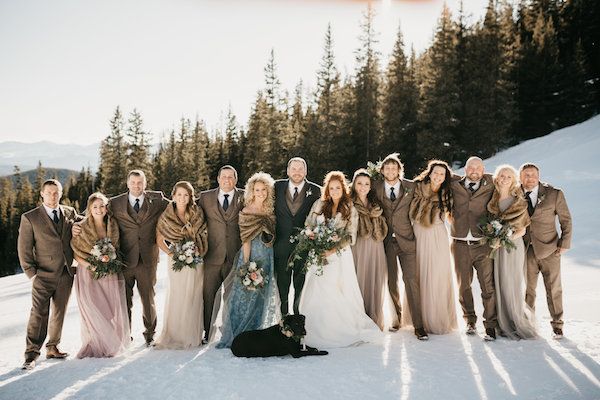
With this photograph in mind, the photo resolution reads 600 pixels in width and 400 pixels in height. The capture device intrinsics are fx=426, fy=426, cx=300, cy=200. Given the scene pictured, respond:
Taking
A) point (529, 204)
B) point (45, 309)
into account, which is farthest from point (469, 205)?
point (45, 309)

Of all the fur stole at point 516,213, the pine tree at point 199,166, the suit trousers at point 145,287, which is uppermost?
the pine tree at point 199,166

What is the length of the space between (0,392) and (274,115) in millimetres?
33379

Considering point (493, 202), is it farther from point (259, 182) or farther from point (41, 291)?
point (41, 291)

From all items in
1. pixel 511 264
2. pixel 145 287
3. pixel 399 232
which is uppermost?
pixel 399 232

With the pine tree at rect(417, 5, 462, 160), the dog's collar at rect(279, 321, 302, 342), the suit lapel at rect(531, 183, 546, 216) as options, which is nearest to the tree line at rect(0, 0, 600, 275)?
the pine tree at rect(417, 5, 462, 160)

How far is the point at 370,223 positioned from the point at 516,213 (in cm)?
204

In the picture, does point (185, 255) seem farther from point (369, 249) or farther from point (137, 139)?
point (137, 139)

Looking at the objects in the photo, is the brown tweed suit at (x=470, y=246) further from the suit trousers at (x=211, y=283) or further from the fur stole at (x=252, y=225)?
the suit trousers at (x=211, y=283)

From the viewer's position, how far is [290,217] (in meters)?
6.27

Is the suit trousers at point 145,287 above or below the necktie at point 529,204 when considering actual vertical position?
below

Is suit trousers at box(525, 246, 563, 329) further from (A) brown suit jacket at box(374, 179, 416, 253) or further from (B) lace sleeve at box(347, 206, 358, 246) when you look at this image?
(B) lace sleeve at box(347, 206, 358, 246)

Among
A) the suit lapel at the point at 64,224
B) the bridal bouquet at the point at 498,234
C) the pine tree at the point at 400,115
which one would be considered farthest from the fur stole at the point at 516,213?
the pine tree at the point at 400,115

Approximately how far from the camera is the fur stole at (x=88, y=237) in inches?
230

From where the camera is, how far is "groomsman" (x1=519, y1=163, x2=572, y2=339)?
6.10m
